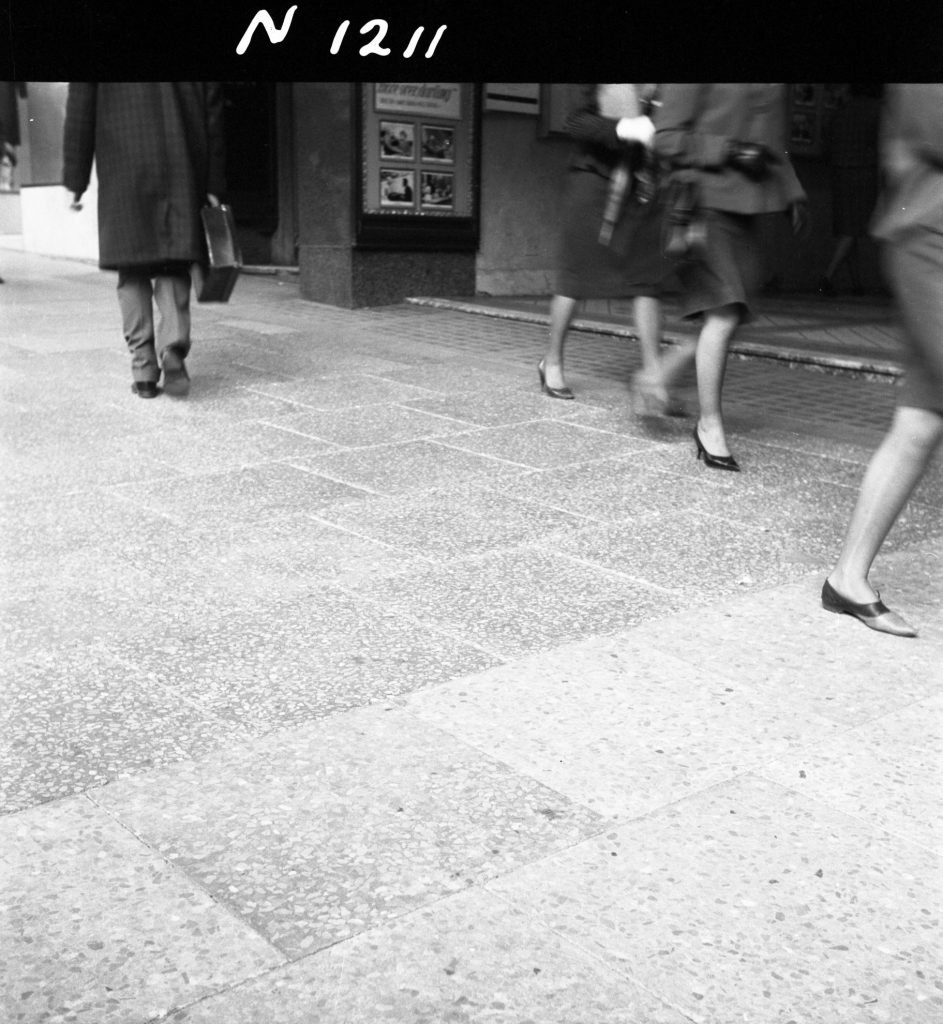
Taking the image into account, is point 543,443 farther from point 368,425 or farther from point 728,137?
point 728,137

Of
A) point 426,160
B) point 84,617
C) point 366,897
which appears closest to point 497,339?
point 426,160

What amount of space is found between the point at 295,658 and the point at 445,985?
1.40 m

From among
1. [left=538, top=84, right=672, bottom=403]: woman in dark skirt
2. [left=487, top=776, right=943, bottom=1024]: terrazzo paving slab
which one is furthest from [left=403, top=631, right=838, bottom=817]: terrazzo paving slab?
[left=538, top=84, right=672, bottom=403]: woman in dark skirt

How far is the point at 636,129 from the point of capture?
5785mm

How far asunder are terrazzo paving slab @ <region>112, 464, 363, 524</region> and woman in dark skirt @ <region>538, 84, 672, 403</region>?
1.58 m

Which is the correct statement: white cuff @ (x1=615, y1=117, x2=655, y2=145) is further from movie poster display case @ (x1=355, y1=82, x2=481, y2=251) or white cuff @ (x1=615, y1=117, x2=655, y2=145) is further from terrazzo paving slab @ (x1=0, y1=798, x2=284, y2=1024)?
movie poster display case @ (x1=355, y1=82, x2=481, y2=251)

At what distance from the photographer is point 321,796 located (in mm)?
2584

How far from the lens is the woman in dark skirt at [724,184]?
509cm

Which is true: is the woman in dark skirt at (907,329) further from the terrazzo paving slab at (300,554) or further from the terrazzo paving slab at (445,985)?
the terrazzo paving slab at (445,985)

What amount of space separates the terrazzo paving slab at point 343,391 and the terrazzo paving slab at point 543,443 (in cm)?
81

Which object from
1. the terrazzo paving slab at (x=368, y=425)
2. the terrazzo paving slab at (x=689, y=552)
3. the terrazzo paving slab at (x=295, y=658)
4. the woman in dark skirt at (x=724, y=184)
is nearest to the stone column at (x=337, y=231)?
the terrazzo paving slab at (x=368, y=425)

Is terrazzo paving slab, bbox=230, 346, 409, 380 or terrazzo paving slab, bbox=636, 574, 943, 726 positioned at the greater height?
terrazzo paving slab, bbox=636, 574, 943, 726

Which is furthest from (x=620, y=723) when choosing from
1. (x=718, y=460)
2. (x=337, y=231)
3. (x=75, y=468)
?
(x=337, y=231)

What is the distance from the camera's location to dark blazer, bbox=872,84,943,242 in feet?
10.5
